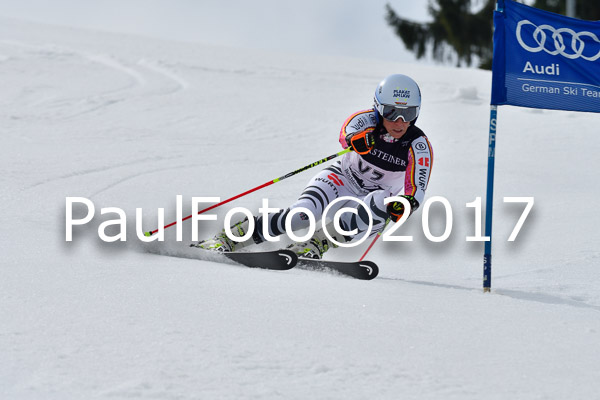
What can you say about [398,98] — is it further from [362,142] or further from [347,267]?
[347,267]

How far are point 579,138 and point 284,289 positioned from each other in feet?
26.6

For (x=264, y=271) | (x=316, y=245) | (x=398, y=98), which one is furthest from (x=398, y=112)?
(x=264, y=271)

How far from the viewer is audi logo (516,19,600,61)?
4953 millimetres

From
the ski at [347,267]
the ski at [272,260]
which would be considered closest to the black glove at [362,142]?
the ski at [347,267]

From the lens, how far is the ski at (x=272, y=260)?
5066 mm

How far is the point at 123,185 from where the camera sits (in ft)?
28.3

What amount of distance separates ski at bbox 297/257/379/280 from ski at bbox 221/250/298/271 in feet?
0.84

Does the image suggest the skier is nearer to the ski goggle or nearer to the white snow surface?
the ski goggle

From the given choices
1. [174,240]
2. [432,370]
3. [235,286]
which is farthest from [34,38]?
[432,370]

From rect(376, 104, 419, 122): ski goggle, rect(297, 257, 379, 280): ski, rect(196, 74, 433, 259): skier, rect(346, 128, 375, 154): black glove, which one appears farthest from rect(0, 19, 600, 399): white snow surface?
rect(376, 104, 419, 122): ski goggle

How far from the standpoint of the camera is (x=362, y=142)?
219 inches

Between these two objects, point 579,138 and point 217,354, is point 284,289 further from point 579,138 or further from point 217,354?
point 579,138

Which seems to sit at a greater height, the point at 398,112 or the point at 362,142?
the point at 398,112

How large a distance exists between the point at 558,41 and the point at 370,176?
65.3 inches
